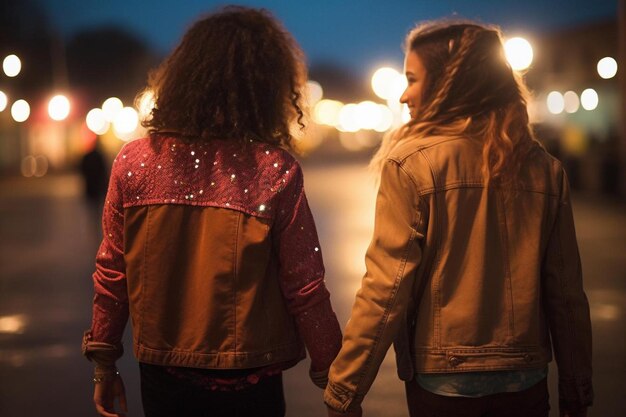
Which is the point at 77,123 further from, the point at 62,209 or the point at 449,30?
the point at 449,30

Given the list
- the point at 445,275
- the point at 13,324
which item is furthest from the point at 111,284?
the point at 13,324

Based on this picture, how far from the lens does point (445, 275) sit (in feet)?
8.50

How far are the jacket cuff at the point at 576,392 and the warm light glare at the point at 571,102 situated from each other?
58015 millimetres

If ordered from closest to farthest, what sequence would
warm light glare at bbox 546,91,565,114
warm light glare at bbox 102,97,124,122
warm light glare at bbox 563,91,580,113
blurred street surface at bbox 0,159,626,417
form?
1. blurred street surface at bbox 0,159,626,417
2. warm light glare at bbox 546,91,565,114
3. warm light glare at bbox 102,97,124,122
4. warm light glare at bbox 563,91,580,113

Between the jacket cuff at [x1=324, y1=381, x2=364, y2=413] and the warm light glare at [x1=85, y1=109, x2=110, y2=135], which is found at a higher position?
the jacket cuff at [x1=324, y1=381, x2=364, y2=413]

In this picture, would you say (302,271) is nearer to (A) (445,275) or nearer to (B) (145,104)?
(A) (445,275)

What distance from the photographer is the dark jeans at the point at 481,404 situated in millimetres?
2564

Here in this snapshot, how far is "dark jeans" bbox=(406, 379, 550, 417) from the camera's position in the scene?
2.56 metres

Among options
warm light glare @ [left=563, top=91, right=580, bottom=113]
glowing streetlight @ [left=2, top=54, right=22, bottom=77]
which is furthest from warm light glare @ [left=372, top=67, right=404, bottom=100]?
warm light glare @ [left=563, top=91, right=580, bottom=113]

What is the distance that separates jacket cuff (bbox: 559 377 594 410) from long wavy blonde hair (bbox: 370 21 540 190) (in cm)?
64

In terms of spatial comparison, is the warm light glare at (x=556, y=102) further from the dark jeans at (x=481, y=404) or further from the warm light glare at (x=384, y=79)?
the dark jeans at (x=481, y=404)

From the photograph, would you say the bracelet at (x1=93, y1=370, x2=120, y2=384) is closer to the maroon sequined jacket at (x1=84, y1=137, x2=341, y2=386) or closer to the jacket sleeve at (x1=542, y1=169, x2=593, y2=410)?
the maroon sequined jacket at (x1=84, y1=137, x2=341, y2=386)

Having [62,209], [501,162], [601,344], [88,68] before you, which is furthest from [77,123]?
[501,162]

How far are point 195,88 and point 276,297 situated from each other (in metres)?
0.66
